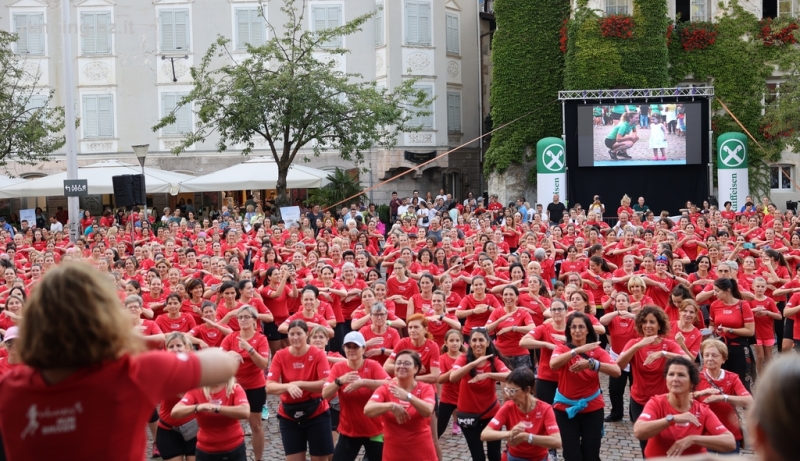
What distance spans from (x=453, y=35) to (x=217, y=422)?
31.5 metres

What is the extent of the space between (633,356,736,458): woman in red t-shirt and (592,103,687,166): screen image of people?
78.0ft

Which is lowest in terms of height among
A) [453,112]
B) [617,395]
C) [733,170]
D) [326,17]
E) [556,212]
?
[617,395]

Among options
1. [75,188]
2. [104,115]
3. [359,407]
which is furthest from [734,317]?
[104,115]

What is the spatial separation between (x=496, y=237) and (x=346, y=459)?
1032 cm

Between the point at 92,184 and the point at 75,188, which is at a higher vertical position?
the point at 92,184

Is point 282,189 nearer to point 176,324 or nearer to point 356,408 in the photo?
point 176,324

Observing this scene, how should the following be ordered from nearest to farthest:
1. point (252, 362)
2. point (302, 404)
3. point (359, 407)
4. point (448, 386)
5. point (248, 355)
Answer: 1. point (359, 407)
2. point (302, 404)
3. point (448, 386)
4. point (248, 355)
5. point (252, 362)

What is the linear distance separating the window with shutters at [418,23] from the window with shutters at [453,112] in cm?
253

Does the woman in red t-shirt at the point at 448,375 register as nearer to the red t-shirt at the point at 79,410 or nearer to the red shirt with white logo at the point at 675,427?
the red shirt with white logo at the point at 675,427

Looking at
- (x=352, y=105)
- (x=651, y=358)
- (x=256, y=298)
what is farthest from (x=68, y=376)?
(x=352, y=105)

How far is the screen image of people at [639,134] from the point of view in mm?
29531

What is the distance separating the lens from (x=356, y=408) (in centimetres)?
779

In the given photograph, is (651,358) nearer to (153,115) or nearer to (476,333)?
(476,333)

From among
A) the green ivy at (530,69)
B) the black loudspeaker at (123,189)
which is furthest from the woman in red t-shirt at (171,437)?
the green ivy at (530,69)
